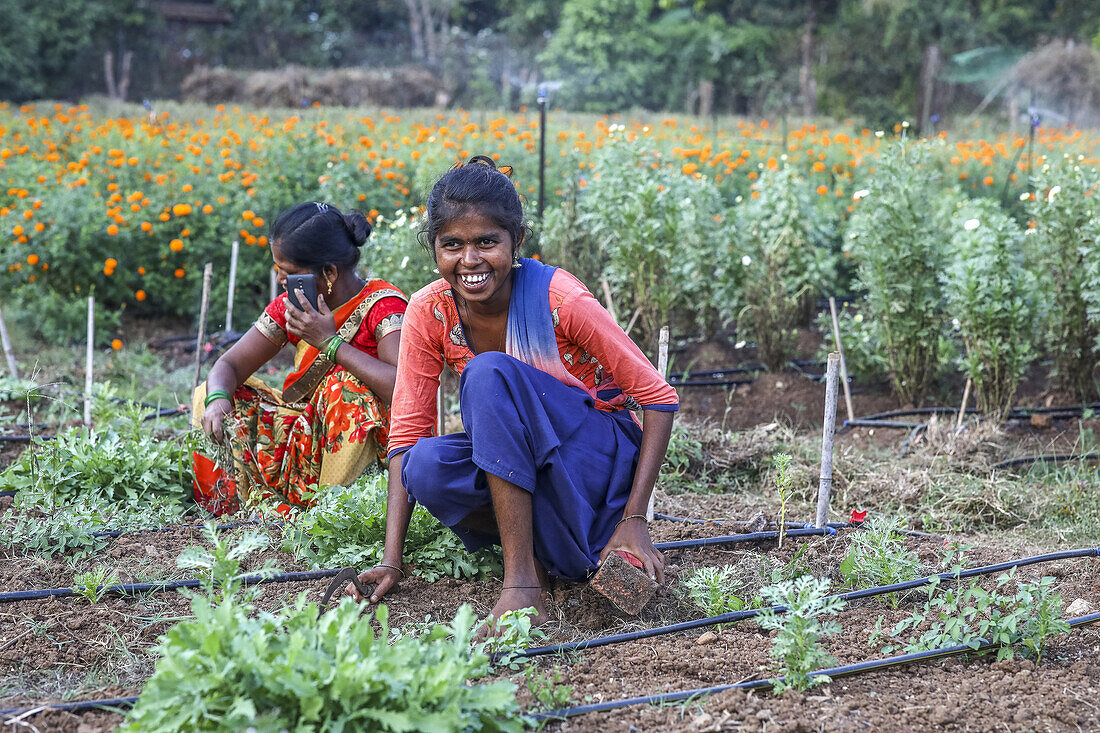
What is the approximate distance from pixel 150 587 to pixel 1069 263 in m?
4.24

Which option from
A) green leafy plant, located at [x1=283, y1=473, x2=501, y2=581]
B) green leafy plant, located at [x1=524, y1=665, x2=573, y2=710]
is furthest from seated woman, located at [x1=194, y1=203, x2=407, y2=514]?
green leafy plant, located at [x1=524, y1=665, x2=573, y2=710]

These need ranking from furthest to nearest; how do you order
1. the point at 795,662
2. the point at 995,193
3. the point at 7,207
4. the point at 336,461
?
the point at 995,193 → the point at 7,207 → the point at 336,461 → the point at 795,662

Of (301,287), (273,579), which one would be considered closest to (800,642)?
(273,579)

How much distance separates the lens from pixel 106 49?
22797mm

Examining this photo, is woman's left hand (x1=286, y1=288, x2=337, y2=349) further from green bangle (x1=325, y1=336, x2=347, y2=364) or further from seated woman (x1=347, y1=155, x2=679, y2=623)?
seated woman (x1=347, y1=155, x2=679, y2=623)

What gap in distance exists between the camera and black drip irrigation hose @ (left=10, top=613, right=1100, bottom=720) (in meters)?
1.88

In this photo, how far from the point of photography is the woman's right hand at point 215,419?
3.15 meters

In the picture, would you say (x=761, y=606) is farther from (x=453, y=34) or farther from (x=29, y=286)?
(x=453, y=34)

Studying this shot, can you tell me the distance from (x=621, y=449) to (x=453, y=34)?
78.8ft

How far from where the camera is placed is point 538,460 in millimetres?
2367

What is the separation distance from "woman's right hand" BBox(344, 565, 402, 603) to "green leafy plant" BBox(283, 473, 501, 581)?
0.20 metres

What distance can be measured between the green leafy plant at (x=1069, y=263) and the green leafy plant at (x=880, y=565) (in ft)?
8.09

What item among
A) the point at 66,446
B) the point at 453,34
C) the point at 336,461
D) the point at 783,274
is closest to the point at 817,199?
the point at 783,274

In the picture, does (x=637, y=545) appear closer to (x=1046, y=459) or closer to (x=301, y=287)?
(x=301, y=287)
